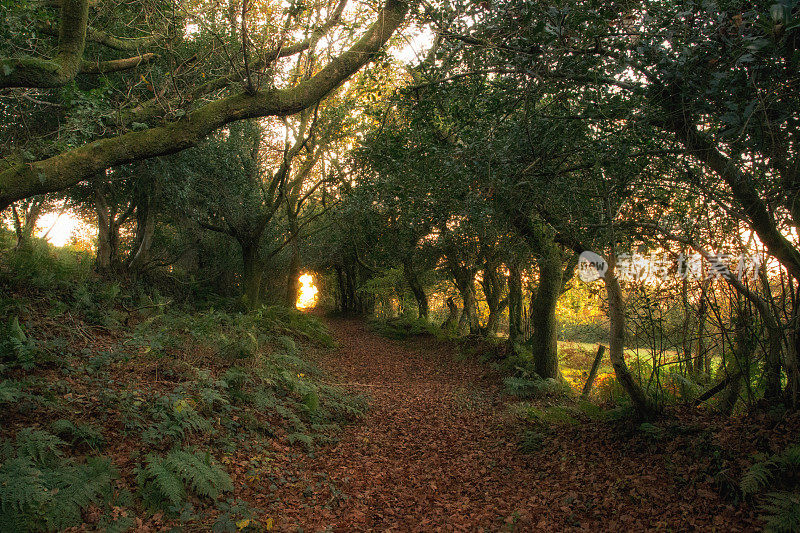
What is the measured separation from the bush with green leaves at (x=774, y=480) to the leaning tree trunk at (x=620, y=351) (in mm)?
1613

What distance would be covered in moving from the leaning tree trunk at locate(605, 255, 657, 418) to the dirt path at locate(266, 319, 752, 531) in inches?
23.5

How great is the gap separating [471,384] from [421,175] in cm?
604

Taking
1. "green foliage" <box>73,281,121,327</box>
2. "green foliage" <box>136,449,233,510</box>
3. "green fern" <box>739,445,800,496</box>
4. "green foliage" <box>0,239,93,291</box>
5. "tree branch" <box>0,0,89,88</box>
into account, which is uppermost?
"tree branch" <box>0,0,89,88</box>

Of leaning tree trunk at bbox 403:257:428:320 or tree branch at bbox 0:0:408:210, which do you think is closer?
tree branch at bbox 0:0:408:210

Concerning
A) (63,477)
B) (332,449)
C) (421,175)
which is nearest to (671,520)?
(332,449)

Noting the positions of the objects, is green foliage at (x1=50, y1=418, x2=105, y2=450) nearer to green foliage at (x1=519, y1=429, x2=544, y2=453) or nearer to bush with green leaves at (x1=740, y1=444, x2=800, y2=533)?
green foliage at (x1=519, y1=429, x2=544, y2=453)

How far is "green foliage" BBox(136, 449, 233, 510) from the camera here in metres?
3.71

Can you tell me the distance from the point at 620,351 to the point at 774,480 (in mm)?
2140

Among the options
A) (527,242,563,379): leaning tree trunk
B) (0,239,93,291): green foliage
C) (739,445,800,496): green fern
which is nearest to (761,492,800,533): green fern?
(739,445,800,496): green fern

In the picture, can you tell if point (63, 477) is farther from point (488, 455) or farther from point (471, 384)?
point (471, 384)

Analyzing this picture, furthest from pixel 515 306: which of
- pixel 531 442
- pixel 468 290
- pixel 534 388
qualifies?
pixel 531 442

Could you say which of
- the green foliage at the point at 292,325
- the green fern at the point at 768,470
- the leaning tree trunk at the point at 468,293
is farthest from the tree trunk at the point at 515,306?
the green fern at the point at 768,470

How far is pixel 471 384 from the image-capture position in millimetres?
11531

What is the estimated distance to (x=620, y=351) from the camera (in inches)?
223
